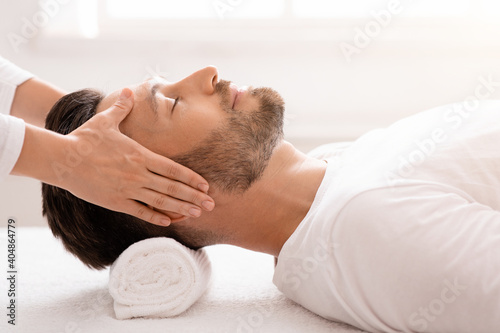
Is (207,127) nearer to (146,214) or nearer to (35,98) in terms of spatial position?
(146,214)

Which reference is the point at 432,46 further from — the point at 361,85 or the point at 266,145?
the point at 266,145

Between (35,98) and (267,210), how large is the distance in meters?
0.86

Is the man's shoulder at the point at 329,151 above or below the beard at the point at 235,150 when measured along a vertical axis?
below

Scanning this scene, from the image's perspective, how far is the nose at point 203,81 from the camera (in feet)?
4.53

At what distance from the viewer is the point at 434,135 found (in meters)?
1.30

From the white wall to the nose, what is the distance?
1146 mm

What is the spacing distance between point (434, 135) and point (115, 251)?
2.68 feet

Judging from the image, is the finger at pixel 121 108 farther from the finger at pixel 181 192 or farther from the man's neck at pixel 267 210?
the man's neck at pixel 267 210

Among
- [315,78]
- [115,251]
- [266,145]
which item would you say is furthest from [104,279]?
[315,78]

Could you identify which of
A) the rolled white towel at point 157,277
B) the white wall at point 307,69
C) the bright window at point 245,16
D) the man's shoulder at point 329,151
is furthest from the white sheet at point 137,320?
the bright window at point 245,16

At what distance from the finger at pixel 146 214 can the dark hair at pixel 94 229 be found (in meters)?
0.10

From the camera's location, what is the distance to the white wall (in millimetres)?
2500

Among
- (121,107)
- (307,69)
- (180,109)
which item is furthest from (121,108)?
(307,69)

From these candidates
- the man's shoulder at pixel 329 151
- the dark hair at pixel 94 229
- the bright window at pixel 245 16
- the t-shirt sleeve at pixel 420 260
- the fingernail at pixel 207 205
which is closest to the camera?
the t-shirt sleeve at pixel 420 260
